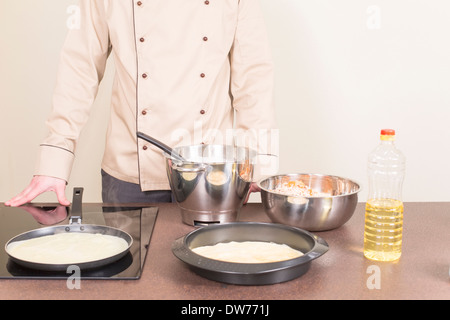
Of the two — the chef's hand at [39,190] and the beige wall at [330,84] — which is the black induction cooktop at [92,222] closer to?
the chef's hand at [39,190]

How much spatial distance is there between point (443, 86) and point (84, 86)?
5.79ft

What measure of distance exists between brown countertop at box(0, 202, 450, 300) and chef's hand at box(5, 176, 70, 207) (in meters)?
0.47

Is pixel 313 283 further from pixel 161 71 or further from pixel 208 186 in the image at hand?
pixel 161 71

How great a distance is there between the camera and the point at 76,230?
52.3 inches

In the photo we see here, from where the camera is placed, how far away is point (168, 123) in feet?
6.06

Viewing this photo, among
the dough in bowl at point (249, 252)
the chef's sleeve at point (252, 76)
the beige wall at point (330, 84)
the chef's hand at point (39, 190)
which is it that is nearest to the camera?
the dough in bowl at point (249, 252)

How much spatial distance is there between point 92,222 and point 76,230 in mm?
96

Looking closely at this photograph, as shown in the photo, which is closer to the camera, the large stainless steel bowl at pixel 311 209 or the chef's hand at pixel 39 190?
the large stainless steel bowl at pixel 311 209

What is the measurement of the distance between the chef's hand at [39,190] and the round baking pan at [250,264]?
59cm

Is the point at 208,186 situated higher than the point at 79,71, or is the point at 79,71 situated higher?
the point at 79,71

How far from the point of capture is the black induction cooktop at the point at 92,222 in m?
1.08

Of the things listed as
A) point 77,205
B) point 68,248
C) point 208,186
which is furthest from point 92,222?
point 208,186

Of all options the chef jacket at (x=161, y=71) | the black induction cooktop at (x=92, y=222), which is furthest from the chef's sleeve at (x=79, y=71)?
the black induction cooktop at (x=92, y=222)

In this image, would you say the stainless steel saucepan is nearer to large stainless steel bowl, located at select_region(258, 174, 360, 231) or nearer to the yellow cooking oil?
large stainless steel bowl, located at select_region(258, 174, 360, 231)
